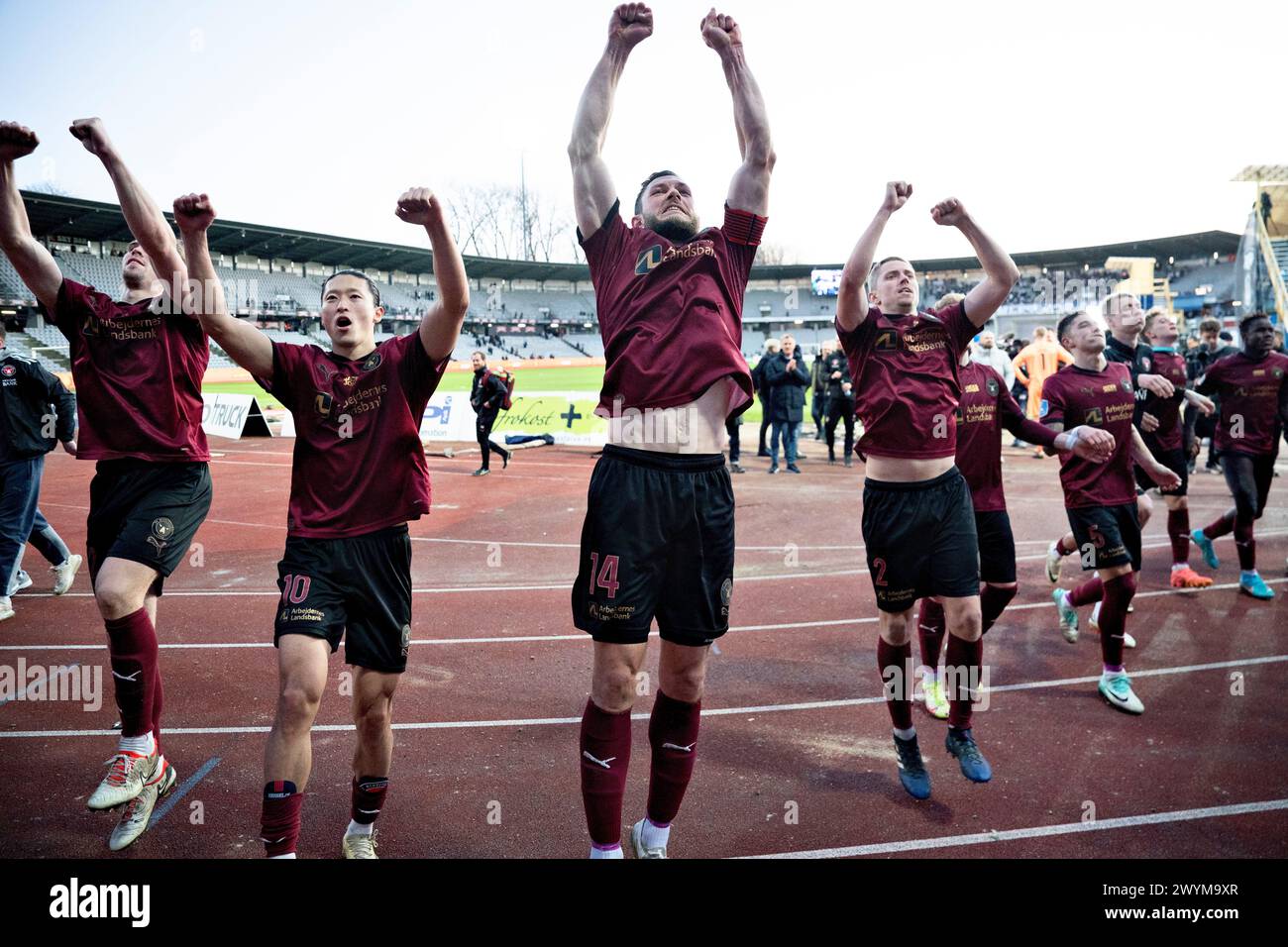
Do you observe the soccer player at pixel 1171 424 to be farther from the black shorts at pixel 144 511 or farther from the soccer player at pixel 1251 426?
the black shorts at pixel 144 511

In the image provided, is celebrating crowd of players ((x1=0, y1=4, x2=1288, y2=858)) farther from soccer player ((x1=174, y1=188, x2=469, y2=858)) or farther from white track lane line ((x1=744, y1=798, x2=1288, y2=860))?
white track lane line ((x1=744, y1=798, x2=1288, y2=860))

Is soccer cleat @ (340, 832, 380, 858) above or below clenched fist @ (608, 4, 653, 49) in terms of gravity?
below

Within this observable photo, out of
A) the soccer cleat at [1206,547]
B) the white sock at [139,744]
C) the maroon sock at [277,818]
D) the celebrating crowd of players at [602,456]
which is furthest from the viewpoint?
the soccer cleat at [1206,547]

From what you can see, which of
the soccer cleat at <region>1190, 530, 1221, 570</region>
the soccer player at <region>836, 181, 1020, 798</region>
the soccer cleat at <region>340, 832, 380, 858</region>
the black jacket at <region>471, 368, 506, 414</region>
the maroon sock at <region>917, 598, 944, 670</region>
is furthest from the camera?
the black jacket at <region>471, 368, 506, 414</region>

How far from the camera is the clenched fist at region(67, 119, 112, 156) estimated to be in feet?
10.4

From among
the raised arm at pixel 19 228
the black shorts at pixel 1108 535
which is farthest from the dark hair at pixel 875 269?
the raised arm at pixel 19 228

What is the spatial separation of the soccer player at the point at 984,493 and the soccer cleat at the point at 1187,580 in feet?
10.5

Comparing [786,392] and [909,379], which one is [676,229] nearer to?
[909,379]

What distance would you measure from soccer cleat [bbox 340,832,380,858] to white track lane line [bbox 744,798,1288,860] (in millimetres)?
1416

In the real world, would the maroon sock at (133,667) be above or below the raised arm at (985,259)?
below

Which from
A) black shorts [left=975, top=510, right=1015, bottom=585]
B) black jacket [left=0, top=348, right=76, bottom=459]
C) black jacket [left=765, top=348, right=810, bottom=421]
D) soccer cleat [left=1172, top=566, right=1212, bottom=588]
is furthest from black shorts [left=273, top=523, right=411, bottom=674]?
black jacket [left=765, top=348, right=810, bottom=421]

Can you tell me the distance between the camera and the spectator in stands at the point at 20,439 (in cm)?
630

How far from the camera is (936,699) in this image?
466cm
